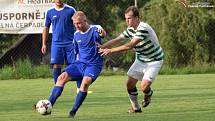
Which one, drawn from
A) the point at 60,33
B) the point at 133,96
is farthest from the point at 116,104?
the point at 60,33

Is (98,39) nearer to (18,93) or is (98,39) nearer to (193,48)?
(18,93)

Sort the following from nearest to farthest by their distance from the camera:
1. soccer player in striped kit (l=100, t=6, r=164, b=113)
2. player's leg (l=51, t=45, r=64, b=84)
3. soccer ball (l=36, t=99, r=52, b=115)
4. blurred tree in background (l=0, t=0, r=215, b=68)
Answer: soccer ball (l=36, t=99, r=52, b=115)
soccer player in striped kit (l=100, t=6, r=164, b=113)
player's leg (l=51, t=45, r=64, b=84)
blurred tree in background (l=0, t=0, r=215, b=68)

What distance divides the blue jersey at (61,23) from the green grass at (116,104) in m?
1.16

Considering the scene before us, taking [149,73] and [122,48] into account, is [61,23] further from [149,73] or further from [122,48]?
[122,48]

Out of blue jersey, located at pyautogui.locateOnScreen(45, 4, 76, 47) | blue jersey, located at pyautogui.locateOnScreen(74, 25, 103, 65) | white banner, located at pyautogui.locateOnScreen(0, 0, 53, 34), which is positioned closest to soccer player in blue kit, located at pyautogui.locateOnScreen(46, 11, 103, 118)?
blue jersey, located at pyautogui.locateOnScreen(74, 25, 103, 65)

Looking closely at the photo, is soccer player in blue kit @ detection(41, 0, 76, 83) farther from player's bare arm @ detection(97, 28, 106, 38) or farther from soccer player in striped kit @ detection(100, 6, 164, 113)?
player's bare arm @ detection(97, 28, 106, 38)

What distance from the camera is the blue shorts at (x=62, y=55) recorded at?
570 inches

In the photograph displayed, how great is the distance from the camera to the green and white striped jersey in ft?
38.1

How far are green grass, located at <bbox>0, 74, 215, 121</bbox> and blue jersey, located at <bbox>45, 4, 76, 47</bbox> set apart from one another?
116 centimetres

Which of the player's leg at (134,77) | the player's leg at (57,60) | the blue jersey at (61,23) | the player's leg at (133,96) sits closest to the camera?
the player's leg at (133,96)

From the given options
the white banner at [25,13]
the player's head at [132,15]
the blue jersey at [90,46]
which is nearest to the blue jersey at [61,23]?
the player's head at [132,15]

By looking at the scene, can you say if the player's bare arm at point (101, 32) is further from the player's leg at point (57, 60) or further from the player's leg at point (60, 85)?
the player's leg at point (57, 60)

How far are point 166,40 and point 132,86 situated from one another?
17.1 meters

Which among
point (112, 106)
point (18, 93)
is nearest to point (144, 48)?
point (112, 106)
